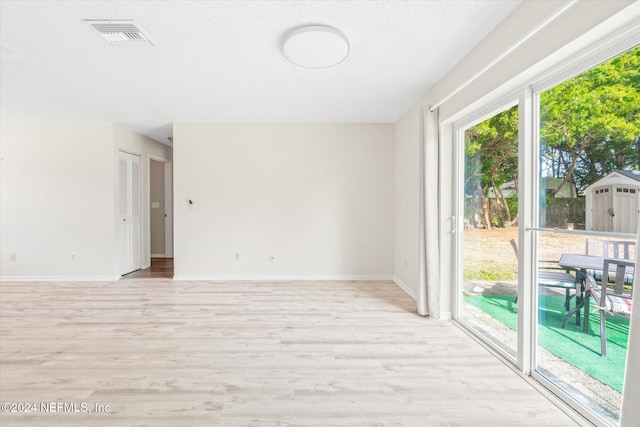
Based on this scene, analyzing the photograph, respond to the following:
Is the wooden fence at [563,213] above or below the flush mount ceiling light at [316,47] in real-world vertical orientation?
below

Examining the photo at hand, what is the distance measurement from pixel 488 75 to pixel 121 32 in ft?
9.57

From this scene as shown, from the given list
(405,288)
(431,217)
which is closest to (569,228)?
(431,217)

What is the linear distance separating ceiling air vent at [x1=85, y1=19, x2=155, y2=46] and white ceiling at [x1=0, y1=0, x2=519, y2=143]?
61mm

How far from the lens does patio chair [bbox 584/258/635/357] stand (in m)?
1.52

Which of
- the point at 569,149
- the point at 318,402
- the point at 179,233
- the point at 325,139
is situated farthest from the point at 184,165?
the point at 569,149

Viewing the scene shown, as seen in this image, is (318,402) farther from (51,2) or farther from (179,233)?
(179,233)

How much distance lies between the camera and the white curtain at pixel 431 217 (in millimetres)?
3176

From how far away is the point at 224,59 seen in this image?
270 centimetres

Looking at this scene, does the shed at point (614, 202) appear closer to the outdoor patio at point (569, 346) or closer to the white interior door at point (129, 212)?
the outdoor patio at point (569, 346)

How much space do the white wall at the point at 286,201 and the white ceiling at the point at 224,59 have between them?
55cm

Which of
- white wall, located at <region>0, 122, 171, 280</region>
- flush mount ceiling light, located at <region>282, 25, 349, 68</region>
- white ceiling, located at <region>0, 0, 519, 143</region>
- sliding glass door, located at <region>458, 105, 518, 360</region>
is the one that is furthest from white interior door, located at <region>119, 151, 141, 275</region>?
sliding glass door, located at <region>458, 105, 518, 360</region>

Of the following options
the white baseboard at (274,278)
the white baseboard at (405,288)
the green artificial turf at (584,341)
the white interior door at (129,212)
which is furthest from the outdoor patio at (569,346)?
the white interior door at (129,212)

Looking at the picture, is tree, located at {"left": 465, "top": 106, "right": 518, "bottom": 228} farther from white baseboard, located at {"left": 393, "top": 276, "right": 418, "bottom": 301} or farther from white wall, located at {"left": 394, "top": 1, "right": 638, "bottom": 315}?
white baseboard, located at {"left": 393, "top": 276, "right": 418, "bottom": 301}

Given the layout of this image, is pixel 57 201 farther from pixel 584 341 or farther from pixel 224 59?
pixel 584 341
